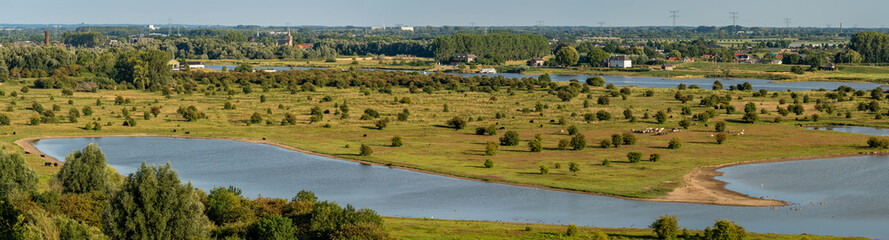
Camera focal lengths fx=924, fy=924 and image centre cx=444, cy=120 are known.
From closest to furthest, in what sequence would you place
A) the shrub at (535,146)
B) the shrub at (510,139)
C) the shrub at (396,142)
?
the shrub at (535,146) < the shrub at (510,139) < the shrub at (396,142)

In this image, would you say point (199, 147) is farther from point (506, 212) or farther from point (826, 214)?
point (826, 214)

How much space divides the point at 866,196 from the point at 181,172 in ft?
141

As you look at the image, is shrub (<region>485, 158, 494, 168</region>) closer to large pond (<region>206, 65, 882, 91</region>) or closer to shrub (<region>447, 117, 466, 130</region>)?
shrub (<region>447, 117, 466, 130</region>)

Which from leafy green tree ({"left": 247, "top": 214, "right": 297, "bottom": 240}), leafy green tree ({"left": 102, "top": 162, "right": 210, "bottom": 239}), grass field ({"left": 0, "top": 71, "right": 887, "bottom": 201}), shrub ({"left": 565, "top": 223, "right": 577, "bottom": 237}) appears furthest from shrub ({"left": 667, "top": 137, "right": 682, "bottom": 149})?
leafy green tree ({"left": 102, "top": 162, "right": 210, "bottom": 239})

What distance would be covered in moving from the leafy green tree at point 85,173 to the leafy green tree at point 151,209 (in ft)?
32.6

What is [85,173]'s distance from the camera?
43969mm

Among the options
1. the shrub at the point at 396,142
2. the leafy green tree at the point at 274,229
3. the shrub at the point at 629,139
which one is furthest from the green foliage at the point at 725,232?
the shrub at the point at 396,142

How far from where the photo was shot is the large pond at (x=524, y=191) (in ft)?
156

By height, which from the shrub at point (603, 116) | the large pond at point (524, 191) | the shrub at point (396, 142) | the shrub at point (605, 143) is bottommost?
the large pond at point (524, 191)

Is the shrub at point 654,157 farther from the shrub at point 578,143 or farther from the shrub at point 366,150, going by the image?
the shrub at point 366,150

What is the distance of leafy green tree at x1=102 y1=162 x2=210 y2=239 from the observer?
34219 mm

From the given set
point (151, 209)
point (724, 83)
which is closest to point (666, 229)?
point (151, 209)

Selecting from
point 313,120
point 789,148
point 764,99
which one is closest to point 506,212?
point 789,148

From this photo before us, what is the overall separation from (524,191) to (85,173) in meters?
24.7
